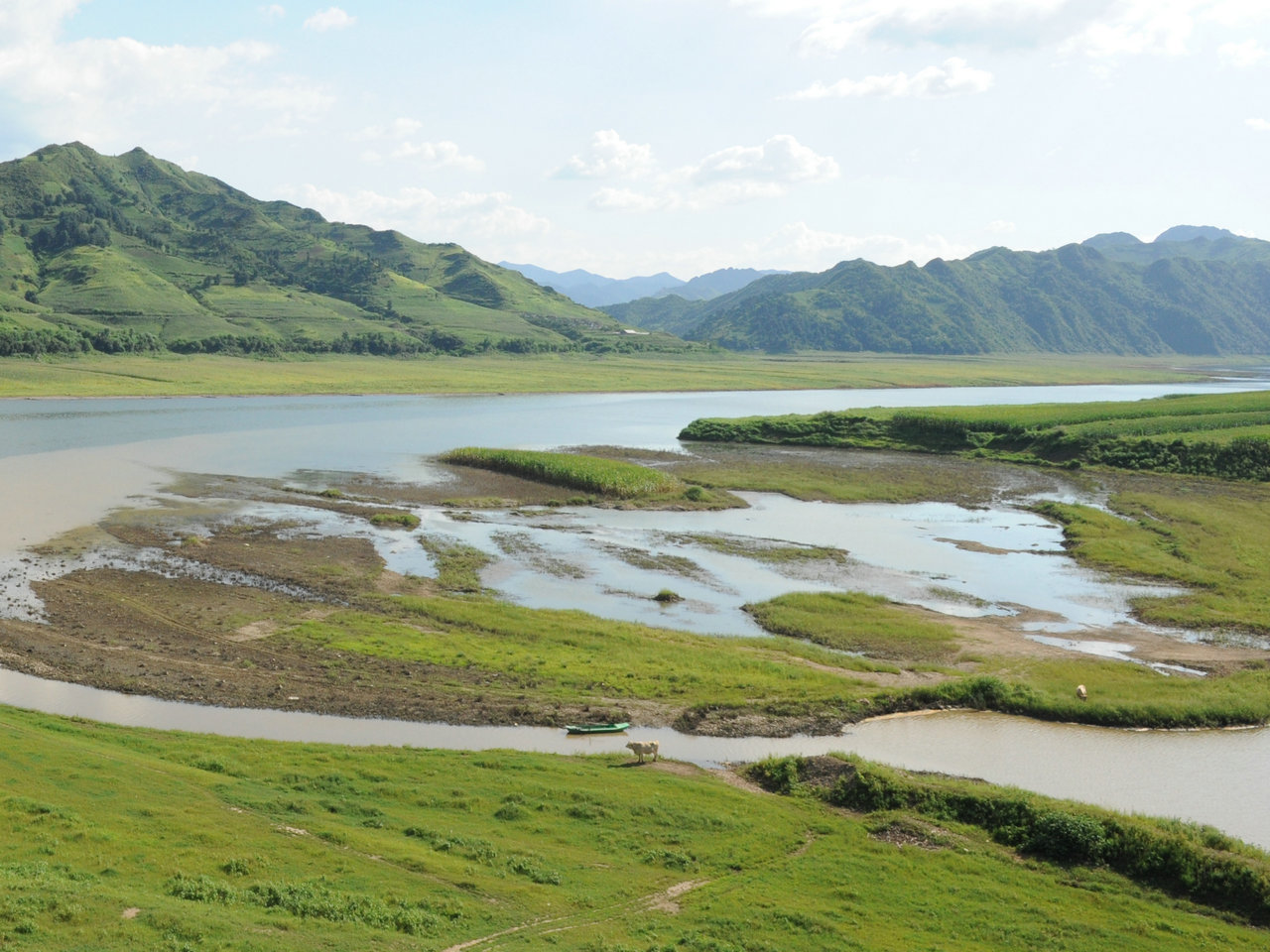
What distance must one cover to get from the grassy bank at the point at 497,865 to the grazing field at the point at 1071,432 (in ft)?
253

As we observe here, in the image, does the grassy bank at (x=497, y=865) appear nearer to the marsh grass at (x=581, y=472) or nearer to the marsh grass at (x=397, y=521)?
the marsh grass at (x=397, y=521)

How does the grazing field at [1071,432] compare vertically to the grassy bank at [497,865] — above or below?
above

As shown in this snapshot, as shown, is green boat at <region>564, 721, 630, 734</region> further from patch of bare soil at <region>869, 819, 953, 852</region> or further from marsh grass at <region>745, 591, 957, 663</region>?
marsh grass at <region>745, 591, 957, 663</region>

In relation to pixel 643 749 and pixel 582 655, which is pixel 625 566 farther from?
pixel 643 749

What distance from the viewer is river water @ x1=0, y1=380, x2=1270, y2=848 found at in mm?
28547

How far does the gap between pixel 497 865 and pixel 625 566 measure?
32505 mm

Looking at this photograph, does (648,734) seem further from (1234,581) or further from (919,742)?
(1234,581)

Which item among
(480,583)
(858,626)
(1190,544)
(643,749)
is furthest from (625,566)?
(1190,544)

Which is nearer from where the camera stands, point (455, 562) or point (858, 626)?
point (858, 626)

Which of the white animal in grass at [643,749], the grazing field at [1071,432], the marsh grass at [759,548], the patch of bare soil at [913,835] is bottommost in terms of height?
the patch of bare soil at [913,835]

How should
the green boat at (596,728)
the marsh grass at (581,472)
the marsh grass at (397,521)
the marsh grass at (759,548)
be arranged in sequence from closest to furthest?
1. the green boat at (596,728)
2. the marsh grass at (759,548)
3. the marsh grass at (397,521)
4. the marsh grass at (581,472)

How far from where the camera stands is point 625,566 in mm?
52031

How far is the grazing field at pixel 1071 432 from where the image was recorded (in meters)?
89.8

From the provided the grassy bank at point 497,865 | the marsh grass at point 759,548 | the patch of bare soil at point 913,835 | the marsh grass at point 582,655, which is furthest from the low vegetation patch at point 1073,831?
the marsh grass at point 759,548
